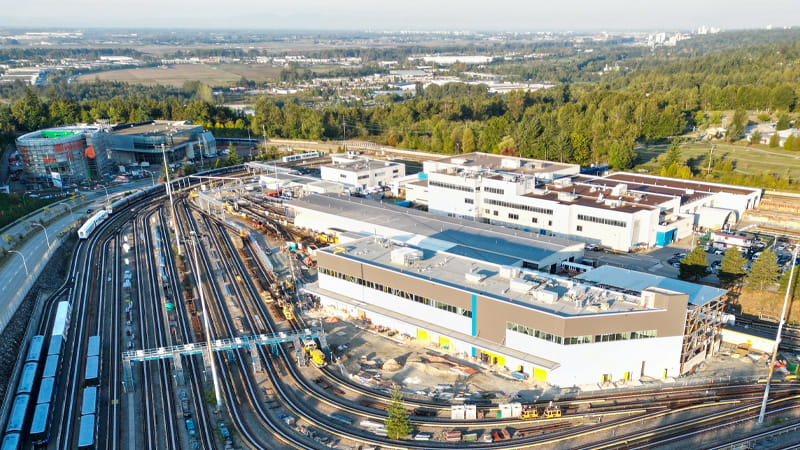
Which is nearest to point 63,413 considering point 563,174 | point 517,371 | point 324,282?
point 324,282

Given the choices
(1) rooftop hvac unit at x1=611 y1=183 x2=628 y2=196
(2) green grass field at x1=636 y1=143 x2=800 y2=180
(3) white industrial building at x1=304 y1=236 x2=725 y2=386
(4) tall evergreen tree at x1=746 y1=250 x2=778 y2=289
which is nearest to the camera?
(3) white industrial building at x1=304 y1=236 x2=725 y2=386

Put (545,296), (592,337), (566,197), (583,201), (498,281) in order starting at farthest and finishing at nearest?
(566,197) < (583,201) < (498,281) < (545,296) < (592,337)

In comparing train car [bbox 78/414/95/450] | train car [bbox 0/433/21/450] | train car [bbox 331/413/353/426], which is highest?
train car [bbox 0/433/21/450]

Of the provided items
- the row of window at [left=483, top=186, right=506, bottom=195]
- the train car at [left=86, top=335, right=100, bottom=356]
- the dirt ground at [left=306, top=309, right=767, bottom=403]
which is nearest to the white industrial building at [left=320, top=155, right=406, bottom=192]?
the row of window at [left=483, top=186, right=506, bottom=195]

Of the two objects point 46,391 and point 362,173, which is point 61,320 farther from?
point 362,173

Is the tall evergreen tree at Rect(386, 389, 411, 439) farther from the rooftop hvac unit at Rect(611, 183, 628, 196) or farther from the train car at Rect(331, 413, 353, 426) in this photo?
the rooftop hvac unit at Rect(611, 183, 628, 196)

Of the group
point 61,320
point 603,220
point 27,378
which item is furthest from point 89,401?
point 603,220
